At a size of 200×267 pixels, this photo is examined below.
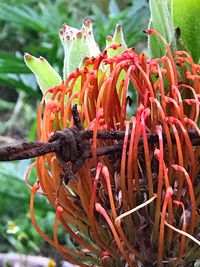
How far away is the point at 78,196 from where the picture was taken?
651 millimetres

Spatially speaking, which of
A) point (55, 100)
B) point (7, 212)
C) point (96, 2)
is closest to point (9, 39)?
point (96, 2)

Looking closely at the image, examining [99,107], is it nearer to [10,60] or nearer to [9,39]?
[10,60]

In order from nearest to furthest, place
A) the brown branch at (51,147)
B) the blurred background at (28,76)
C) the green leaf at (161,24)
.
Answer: the brown branch at (51,147) → the green leaf at (161,24) → the blurred background at (28,76)

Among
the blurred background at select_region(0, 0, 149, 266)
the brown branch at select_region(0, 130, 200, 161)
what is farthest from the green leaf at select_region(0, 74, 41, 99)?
the brown branch at select_region(0, 130, 200, 161)

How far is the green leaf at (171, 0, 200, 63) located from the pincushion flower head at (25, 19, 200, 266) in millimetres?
39

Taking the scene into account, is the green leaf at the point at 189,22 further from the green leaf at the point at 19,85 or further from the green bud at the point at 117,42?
the green leaf at the point at 19,85

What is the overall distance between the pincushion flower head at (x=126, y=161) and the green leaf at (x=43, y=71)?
0.12 feet

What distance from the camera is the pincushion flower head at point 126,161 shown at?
0.60 meters

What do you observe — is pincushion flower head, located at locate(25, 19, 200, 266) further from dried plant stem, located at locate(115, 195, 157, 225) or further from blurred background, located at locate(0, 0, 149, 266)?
blurred background, located at locate(0, 0, 149, 266)

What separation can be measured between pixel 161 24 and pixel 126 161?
7.4 inches

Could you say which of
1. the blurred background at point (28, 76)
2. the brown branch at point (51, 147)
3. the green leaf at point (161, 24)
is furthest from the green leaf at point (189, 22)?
the blurred background at point (28, 76)

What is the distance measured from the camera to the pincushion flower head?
596 millimetres

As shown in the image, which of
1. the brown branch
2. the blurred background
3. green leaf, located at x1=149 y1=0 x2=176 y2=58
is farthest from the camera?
the blurred background

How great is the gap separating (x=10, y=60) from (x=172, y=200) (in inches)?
41.3
